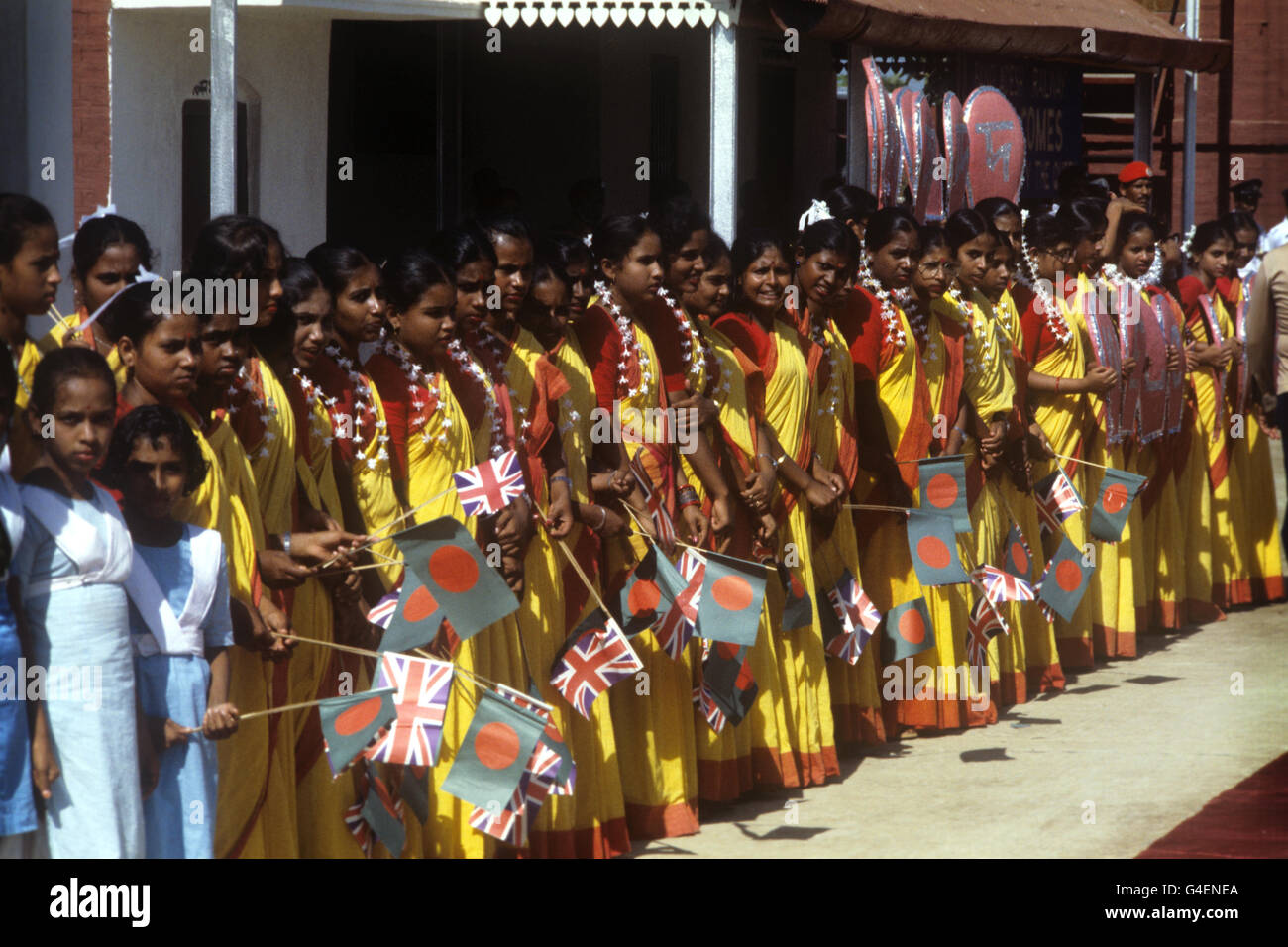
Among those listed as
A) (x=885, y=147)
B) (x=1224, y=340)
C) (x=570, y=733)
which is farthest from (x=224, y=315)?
(x=1224, y=340)

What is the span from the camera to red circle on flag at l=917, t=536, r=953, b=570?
7.36 metres

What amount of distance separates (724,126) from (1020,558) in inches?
93.2

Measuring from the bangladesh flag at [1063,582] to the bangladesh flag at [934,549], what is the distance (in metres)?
0.78

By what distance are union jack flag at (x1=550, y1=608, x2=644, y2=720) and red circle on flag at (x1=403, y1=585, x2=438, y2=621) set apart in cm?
88

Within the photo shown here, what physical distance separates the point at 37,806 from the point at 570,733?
217 centimetres

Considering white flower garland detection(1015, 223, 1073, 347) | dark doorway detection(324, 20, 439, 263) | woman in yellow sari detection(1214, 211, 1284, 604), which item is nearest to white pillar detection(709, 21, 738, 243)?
white flower garland detection(1015, 223, 1073, 347)

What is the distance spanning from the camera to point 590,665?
566 centimetres

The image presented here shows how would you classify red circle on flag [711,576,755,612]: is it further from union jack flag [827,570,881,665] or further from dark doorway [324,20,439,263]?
dark doorway [324,20,439,263]

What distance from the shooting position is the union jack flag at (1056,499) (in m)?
8.52

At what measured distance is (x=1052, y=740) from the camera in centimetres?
757

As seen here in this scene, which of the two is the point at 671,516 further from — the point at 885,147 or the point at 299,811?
the point at 885,147

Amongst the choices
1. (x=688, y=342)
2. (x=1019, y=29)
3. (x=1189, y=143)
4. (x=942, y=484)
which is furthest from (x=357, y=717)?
(x=1189, y=143)

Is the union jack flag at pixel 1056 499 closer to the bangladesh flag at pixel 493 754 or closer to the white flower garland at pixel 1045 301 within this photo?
the white flower garland at pixel 1045 301

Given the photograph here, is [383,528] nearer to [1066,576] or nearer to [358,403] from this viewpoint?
[358,403]
